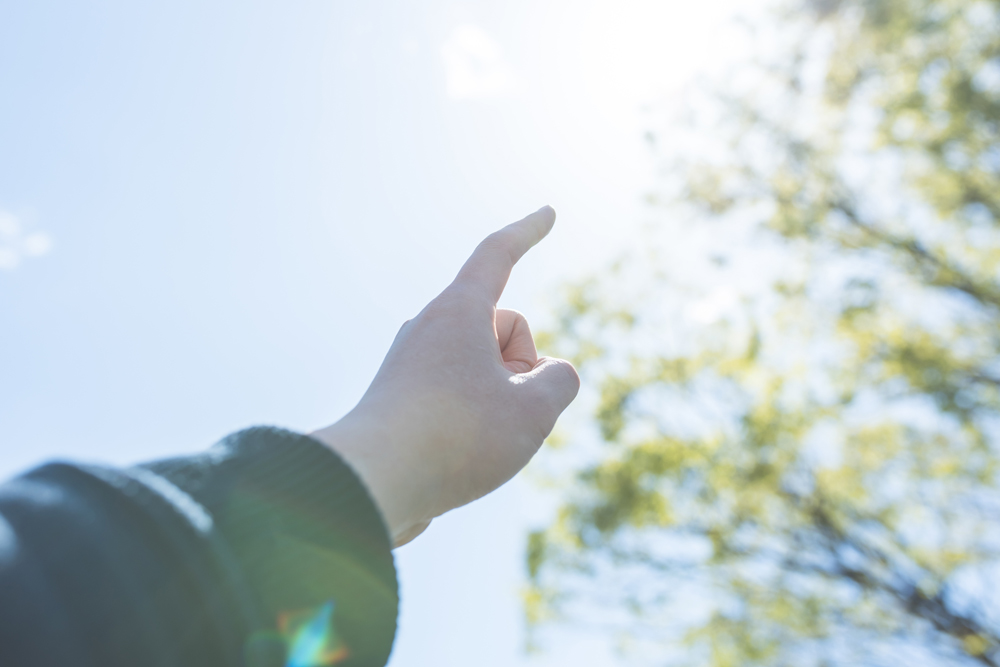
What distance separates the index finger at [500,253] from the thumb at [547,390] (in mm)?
311

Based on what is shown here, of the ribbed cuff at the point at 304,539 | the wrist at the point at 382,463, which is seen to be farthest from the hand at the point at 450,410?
the ribbed cuff at the point at 304,539

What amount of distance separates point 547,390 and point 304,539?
1.00 metres

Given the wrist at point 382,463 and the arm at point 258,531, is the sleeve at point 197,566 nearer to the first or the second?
the arm at point 258,531

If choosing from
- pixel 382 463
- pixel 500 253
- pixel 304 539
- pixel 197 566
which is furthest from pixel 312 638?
pixel 500 253

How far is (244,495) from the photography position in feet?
3.18

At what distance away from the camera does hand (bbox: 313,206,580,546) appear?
1397mm

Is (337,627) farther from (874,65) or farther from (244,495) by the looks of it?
(874,65)

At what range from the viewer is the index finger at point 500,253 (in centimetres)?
192

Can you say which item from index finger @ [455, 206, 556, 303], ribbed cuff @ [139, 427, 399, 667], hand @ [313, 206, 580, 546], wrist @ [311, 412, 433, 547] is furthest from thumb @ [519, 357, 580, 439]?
ribbed cuff @ [139, 427, 399, 667]

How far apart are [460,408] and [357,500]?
596 millimetres

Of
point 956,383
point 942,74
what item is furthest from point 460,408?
point 942,74

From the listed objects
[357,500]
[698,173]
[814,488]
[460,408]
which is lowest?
[814,488]

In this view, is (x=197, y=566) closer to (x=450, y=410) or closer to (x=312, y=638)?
(x=312, y=638)

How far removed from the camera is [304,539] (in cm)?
96
